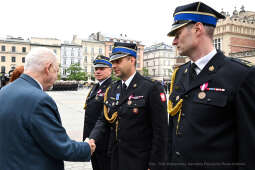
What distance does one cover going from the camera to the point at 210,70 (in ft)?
6.23

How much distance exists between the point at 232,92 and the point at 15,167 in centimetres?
185

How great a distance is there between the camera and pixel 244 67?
1.73 meters

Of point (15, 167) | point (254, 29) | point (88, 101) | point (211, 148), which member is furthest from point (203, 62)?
point (254, 29)

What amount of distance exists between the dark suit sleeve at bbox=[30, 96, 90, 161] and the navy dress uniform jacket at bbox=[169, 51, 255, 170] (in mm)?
994

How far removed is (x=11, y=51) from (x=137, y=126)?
63129 mm

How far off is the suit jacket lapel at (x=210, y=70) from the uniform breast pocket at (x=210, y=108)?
105 mm

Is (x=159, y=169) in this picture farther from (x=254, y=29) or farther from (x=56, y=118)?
(x=254, y=29)

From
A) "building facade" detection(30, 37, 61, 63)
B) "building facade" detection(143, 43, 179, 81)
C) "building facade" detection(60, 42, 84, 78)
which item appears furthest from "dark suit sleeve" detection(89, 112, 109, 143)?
"building facade" detection(143, 43, 179, 81)

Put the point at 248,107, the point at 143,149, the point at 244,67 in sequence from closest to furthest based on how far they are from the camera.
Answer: the point at 248,107 < the point at 244,67 < the point at 143,149

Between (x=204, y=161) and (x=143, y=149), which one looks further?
(x=143, y=149)

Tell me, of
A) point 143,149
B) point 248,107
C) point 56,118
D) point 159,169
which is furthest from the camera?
point 143,149

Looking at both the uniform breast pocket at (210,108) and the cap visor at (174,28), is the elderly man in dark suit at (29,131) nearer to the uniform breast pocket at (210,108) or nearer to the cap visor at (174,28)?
the uniform breast pocket at (210,108)

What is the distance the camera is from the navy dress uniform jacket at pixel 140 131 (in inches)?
105

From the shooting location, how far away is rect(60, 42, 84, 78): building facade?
203ft
